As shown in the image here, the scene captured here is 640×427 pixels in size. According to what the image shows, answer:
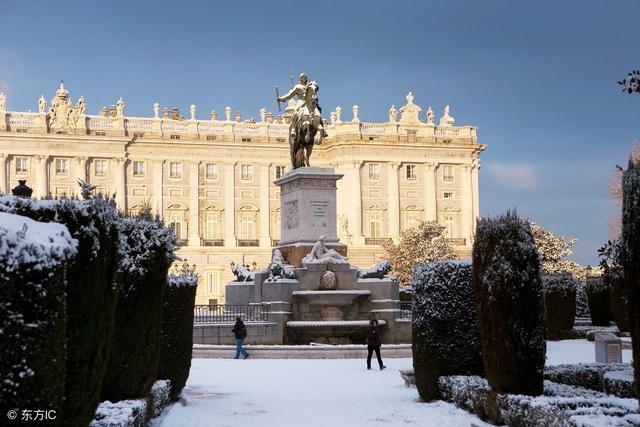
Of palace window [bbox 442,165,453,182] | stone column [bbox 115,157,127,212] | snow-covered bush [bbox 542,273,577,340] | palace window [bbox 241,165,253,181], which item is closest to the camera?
snow-covered bush [bbox 542,273,577,340]

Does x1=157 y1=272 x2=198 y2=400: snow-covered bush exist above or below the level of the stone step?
above

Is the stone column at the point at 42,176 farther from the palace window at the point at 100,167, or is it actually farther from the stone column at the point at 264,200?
the stone column at the point at 264,200

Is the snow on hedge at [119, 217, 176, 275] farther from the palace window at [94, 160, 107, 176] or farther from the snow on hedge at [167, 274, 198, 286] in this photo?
the palace window at [94, 160, 107, 176]

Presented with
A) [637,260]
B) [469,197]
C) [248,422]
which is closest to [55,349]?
[637,260]

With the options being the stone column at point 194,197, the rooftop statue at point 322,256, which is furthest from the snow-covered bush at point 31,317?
the stone column at point 194,197

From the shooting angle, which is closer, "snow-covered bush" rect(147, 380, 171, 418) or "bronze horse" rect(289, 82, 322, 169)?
"snow-covered bush" rect(147, 380, 171, 418)

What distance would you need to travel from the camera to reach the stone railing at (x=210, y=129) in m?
80.2

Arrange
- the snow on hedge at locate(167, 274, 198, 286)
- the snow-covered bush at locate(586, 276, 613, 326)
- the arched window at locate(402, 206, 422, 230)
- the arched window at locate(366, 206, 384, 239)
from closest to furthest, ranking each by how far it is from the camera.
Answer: the snow on hedge at locate(167, 274, 198, 286)
the snow-covered bush at locate(586, 276, 613, 326)
the arched window at locate(366, 206, 384, 239)
the arched window at locate(402, 206, 422, 230)

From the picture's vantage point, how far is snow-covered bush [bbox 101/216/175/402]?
968cm

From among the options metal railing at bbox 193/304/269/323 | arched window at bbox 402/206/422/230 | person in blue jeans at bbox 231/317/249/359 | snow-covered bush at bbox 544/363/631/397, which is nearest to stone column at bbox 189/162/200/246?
arched window at bbox 402/206/422/230

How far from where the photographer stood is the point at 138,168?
8275cm

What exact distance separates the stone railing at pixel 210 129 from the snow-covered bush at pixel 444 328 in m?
71.3

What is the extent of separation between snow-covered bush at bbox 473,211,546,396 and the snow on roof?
217 inches

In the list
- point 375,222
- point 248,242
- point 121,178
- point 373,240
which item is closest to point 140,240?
point 121,178
